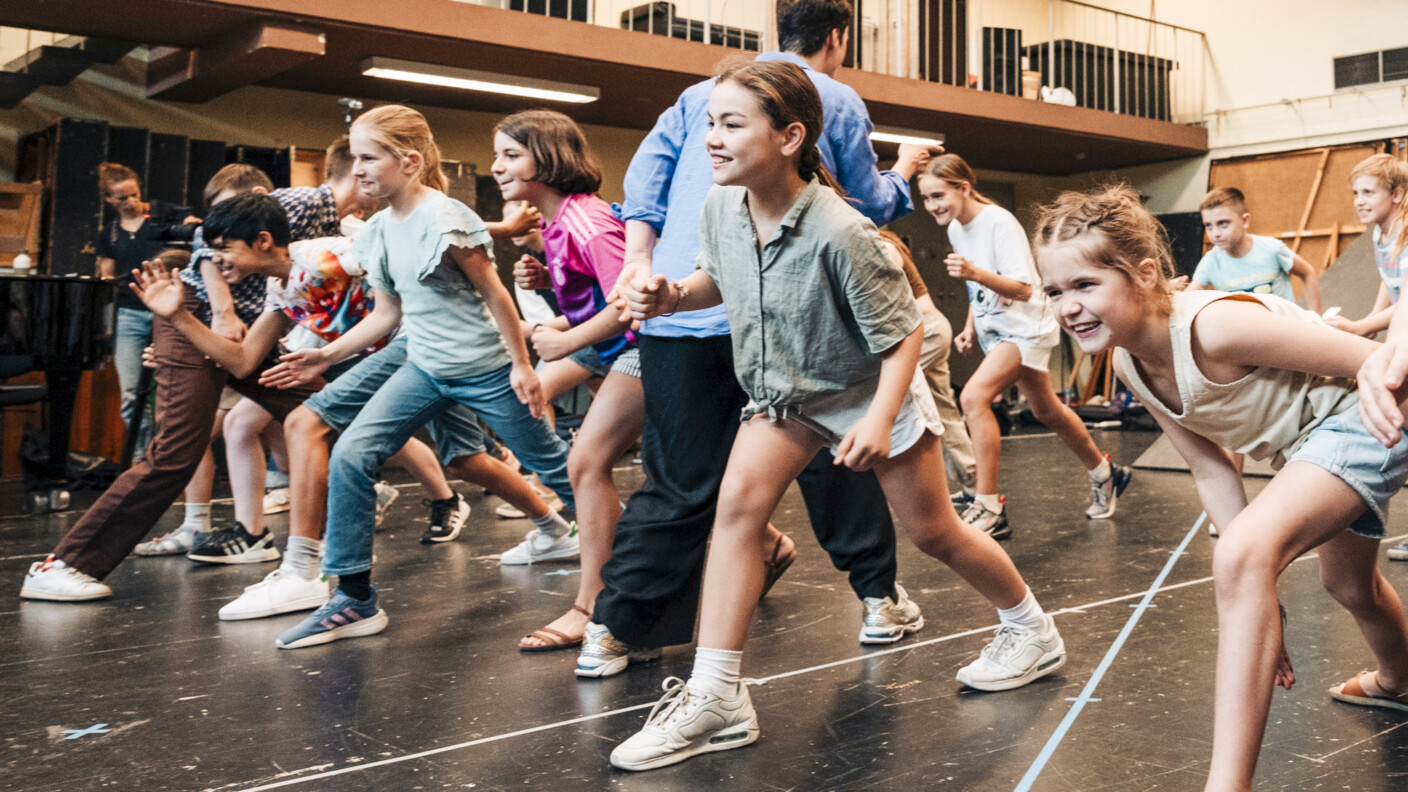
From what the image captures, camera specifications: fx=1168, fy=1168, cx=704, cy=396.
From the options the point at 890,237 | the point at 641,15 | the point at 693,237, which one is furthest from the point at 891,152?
the point at 693,237

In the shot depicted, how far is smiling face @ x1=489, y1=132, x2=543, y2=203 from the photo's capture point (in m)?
2.81

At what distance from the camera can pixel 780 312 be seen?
197 cm

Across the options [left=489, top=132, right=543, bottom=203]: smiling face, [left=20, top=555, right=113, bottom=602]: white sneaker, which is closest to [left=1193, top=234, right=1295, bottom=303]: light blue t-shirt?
[left=489, top=132, right=543, bottom=203]: smiling face

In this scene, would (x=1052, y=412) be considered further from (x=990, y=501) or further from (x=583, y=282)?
(x=583, y=282)

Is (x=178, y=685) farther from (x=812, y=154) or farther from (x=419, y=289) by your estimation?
(x=812, y=154)

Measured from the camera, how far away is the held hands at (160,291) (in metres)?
3.26

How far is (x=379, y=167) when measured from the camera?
2.82m

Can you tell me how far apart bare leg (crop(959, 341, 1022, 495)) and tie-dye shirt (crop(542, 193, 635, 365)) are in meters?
1.77

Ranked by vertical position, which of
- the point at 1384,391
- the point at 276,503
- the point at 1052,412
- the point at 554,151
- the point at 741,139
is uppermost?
the point at 554,151

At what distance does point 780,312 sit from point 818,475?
861 millimetres

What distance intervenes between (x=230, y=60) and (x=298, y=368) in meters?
5.12

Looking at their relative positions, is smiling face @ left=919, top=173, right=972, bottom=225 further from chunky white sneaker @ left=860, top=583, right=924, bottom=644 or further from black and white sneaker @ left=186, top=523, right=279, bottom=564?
black and white sneaker @ left=186, top=523, right=279, bottom=564

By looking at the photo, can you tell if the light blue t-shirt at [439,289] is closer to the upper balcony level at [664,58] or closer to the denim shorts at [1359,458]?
the denim shorts at [1359,458]

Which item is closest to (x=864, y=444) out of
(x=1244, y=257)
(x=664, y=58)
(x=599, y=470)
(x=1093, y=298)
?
(x=1093, y=298)
